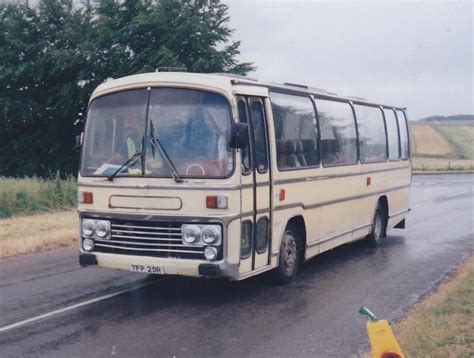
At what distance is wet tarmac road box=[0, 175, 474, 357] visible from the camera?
6.87 metres

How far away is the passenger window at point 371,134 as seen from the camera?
1311cm

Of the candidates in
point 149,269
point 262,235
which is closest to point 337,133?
point 262,235

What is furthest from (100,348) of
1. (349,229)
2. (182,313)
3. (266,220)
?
(349,229)

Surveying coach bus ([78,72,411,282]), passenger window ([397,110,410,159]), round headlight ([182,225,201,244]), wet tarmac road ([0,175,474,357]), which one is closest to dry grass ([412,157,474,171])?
passenger window ([397,110,410,159])

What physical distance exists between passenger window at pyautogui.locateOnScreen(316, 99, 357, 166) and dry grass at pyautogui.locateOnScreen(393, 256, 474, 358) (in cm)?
310

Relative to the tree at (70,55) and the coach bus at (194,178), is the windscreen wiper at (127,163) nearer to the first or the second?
the coach bus at (194,178)

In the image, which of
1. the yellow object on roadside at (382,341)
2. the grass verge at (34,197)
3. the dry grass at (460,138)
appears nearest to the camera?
the yellow object on roadside at (382,341)

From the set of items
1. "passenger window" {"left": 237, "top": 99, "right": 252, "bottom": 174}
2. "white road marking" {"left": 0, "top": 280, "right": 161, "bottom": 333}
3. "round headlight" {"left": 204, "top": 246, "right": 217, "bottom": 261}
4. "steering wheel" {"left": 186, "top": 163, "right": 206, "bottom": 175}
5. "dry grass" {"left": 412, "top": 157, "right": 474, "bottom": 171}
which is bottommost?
"white road marking" {"left": 0, "top": 280, "right": 161, "bottom": 333}

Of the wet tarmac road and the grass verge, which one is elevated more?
the grass verge

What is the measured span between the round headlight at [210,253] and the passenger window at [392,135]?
25.1 feet

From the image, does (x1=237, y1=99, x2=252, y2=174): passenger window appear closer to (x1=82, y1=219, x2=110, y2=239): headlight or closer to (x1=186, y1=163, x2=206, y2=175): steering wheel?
(x1=186, y1=163, x2=206, y2=175): steering wheel

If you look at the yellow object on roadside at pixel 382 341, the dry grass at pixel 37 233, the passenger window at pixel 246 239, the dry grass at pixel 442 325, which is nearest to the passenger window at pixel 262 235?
the passenger window at pixel 246 239

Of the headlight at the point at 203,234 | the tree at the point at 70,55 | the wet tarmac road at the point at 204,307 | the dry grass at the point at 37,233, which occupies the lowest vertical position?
the wet tarmac road at the point at 204,307

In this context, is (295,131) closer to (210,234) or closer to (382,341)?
(210,234)
